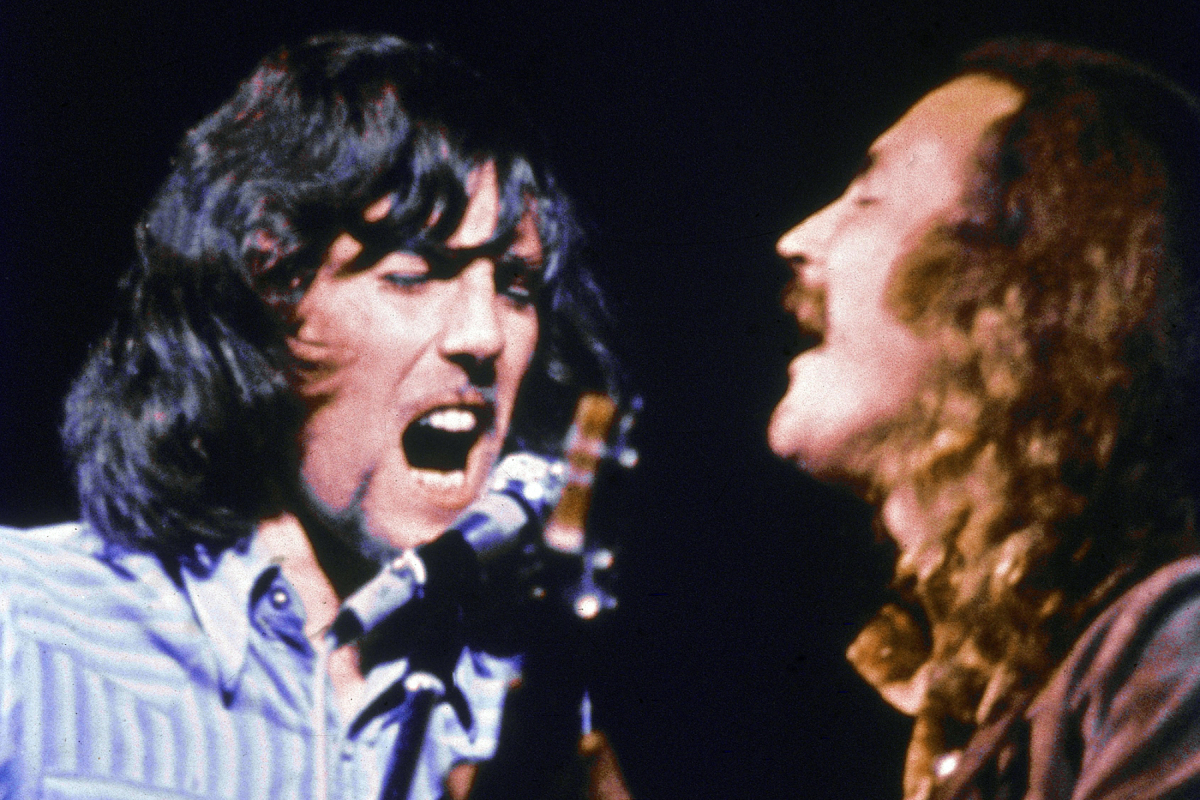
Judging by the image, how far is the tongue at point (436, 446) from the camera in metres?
2.19

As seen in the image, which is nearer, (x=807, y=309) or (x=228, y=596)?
(x=228, y=596)

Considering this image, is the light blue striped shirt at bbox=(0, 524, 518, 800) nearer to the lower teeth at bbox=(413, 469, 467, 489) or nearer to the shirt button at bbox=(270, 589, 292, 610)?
the shirt button at bbox=(270, 589, 292, 610)

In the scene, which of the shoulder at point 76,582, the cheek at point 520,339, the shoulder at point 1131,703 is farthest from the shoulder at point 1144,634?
the shoulder at point 76,582

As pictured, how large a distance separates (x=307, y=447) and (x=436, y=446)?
284 millimetres

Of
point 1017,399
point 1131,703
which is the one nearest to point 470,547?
point 1017,399

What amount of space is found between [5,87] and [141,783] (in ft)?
5.46

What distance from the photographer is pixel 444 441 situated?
221 cm

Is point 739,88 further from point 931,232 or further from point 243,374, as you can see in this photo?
point 243,374

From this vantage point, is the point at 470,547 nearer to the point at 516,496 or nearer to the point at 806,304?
the point at 516,496

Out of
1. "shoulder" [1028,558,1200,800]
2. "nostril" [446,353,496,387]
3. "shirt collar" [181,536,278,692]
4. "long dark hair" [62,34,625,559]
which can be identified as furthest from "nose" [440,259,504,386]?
"shoulder" [1028,558,1200,800]

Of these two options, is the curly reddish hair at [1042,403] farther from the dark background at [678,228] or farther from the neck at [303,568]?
the neck at [303,568]

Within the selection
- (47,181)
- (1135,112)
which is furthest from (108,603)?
(1135,112)

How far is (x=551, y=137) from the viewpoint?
231 centimetres

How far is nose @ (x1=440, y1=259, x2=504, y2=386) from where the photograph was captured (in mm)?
2172
